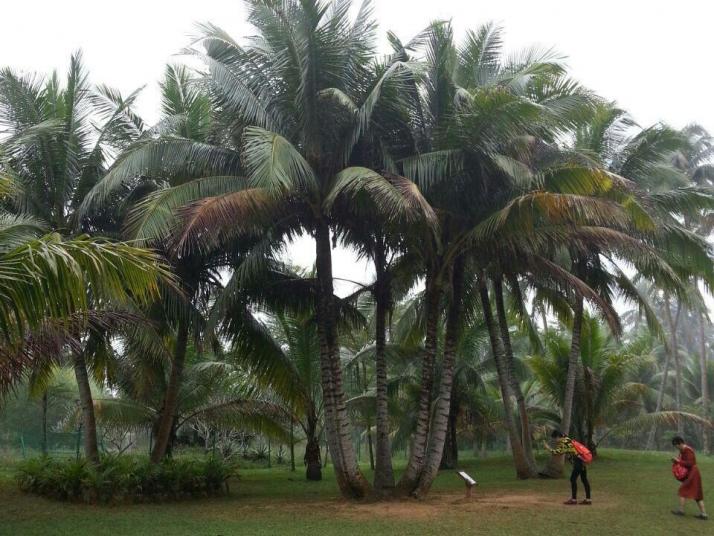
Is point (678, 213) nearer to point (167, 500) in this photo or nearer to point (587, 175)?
point (587, 175)

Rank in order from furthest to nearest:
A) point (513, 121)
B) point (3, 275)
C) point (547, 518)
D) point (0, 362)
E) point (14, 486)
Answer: point (14, 486)
point (513, 121)
point (547, 518)
point (0, 362)
point (3, 275)

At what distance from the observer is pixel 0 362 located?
7.91m

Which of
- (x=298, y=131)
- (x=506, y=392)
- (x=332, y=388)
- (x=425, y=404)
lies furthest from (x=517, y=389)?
(x=298, y=131)

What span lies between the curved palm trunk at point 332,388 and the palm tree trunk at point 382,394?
345 mm

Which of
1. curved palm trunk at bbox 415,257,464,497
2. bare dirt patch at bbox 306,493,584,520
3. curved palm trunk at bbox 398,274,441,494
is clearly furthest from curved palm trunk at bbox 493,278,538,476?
curved palm trunk at bbox 398,274,441,494

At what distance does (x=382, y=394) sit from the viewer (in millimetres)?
13297

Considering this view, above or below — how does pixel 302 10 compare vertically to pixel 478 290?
above

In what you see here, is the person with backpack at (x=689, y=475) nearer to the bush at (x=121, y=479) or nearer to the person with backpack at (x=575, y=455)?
the person with backpack at (x=575, y=455)

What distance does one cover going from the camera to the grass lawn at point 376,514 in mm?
9711

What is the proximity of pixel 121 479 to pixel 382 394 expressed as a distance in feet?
16.3

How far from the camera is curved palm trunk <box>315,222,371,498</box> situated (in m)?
12.4

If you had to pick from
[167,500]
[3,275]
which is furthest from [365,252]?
[3,275]

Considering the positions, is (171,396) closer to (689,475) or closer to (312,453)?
(312,453)

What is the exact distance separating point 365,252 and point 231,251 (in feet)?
9.34
